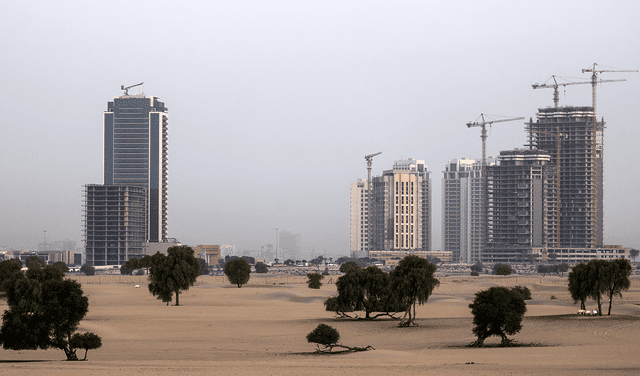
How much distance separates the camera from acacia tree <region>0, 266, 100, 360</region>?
1500 inches

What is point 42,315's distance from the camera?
3828cm

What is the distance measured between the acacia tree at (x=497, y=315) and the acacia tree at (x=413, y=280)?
10232 millimetres

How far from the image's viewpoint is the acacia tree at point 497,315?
1858 inches

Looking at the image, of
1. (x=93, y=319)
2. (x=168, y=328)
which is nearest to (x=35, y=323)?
(x=168, y=328)

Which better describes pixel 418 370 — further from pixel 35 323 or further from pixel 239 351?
pixel 35 323

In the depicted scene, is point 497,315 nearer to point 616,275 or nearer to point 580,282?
point 616,275

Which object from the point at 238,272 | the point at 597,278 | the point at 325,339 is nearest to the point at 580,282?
the point at 597,278

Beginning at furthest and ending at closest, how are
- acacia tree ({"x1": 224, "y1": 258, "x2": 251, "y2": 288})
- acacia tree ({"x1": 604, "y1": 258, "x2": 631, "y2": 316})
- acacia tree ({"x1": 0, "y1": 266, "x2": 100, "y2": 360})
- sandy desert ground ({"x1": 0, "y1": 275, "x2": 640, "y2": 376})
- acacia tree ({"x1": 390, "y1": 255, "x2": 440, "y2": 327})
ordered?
acacia tree ({"x1": 224, "y1": 258, "x2": 251, "y2": 288}), acacia tree ({"x1": 604, "y1": 258, "x2": 631, "y2": 316}), acacia tree ({"x1": 390, "y1": 255, "x2": 440, "y2": 327}), acacia tree ({"x1": 0, "y1": 266, "x2": 100, "y2": 360}), sandy desert ground ({"x1": 0, "y1": 275, "x2": 640, "y2": 376})

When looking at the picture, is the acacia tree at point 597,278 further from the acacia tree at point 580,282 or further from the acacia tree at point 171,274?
the acacia tree at point 171,274

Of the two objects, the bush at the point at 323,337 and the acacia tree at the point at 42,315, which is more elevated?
the acacia tree at the point at 42,315

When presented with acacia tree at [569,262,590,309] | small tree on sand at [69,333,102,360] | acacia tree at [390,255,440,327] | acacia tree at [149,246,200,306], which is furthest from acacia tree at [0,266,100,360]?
acacia tree at [149,246,200,306]

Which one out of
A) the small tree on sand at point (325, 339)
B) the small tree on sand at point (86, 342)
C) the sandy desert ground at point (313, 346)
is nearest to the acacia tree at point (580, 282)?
Result: the sandy desert ground at point (313, 346)

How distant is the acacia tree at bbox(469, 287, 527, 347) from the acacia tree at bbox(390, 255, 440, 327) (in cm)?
1023

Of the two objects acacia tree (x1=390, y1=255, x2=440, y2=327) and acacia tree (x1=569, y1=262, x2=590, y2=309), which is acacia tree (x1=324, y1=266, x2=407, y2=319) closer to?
acacia tree (x1=390, y1=255, x2=440, y2=327)
